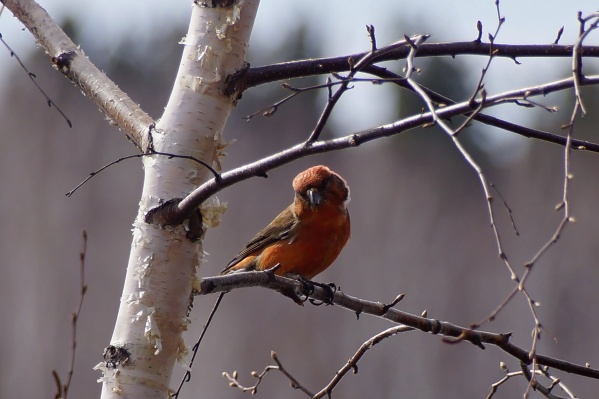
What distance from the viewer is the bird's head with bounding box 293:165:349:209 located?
5.83 m

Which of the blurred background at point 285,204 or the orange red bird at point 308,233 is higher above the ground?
the blurred background at point 285,204

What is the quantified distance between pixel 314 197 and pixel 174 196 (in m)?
2.52

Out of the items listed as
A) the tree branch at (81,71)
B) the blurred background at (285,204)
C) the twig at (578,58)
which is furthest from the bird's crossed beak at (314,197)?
the blurred background at (285,204)

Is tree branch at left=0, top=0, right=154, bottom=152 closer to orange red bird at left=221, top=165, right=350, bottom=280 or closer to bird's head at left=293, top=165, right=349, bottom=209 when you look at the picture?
orange red bird at left=221, top=165, right=350, bottom=280

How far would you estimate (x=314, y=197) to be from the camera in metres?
5.80

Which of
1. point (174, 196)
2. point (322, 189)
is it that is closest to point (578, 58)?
point (174, 196)

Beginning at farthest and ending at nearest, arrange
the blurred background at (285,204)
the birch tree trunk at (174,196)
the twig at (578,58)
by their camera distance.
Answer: the blurred background at (285,204)
the birch tree trunk at (174,196)
the twig at (578,58)

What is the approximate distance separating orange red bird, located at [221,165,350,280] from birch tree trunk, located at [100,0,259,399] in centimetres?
220

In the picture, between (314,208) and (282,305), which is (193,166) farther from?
(282,305)

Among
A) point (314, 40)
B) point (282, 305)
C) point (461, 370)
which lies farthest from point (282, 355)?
point (314, 40)

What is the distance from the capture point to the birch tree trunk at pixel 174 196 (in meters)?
3.19

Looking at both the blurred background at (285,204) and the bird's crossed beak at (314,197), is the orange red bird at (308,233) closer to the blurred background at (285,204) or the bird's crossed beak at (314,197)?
the bird's crossed beak at (314,197)

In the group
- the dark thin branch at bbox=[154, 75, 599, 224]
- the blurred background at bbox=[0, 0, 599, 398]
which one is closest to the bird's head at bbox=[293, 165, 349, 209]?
the dark thin branch at bbox=[154, 75, 599, 224]

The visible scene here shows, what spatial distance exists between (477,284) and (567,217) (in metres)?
25.9
